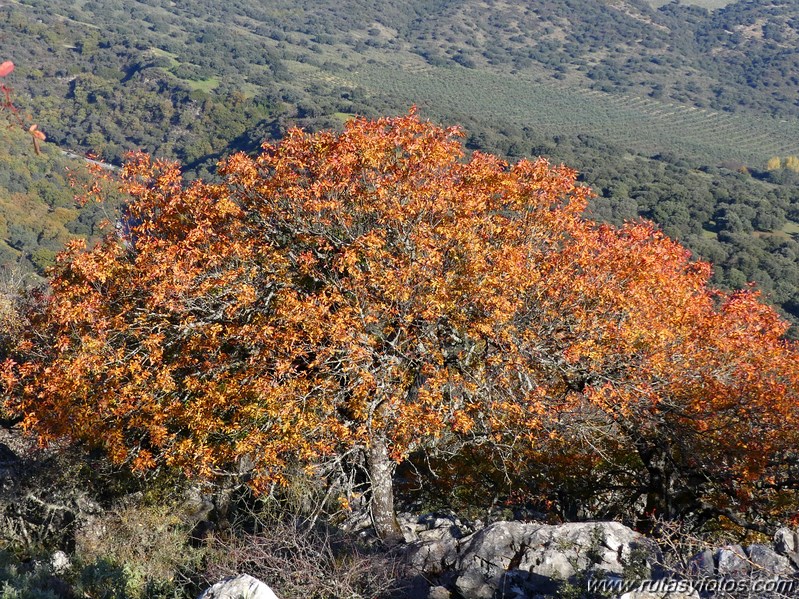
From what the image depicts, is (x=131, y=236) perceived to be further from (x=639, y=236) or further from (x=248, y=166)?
(x=639, y=236)

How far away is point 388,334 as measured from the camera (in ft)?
47.2

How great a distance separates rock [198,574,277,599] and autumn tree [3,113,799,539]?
493 cm

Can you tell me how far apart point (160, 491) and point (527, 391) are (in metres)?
9.27

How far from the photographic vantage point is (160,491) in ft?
51.0

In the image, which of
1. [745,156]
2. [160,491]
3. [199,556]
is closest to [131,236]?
[160,491]

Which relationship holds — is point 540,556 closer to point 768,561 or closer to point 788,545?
point 768,561

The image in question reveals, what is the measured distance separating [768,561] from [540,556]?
2.93m

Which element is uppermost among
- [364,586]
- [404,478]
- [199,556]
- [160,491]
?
[364,586]

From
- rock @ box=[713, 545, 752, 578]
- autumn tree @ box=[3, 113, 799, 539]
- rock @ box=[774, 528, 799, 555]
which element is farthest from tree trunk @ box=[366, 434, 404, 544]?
rock @ box=[774, 528, 799, 555]

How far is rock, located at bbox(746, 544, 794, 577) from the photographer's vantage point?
786cm

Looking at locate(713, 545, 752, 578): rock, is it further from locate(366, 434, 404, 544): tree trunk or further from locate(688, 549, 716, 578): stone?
locate(366, 434, 404, 544): tree trunk

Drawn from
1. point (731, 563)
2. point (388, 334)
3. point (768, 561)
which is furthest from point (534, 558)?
point (388, 334)

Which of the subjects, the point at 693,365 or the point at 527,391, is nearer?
the point at 527,391

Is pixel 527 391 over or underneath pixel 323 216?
underneath
